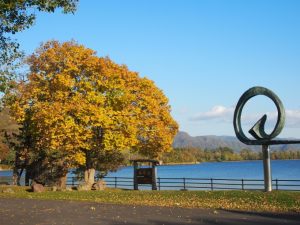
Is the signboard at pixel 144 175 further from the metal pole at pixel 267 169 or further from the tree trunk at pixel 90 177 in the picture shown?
the metal pole at pixel 267 169

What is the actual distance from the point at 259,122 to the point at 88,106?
434 inches

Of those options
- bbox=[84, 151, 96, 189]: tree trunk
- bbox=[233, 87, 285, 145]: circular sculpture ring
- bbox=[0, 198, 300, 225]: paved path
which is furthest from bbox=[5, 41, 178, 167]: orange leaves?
bbox=[0, 198, 300, 225]: paved path

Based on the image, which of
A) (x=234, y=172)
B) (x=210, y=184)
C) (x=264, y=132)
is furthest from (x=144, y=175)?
(x=234, y=172)

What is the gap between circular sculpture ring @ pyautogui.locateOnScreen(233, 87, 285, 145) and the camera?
22.1 metres

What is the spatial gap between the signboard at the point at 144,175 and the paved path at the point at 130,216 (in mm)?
13893

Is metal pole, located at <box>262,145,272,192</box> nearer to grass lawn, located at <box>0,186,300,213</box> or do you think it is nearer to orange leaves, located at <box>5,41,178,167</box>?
grass lawn, located at <box>0,186,300,213</box>

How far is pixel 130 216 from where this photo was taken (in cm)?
1463

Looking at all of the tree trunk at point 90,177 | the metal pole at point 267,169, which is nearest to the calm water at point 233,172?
the tree trunk at point 90,177

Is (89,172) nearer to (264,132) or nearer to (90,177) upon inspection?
(90,177)

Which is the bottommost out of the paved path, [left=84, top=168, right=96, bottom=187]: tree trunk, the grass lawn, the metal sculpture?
the paved path

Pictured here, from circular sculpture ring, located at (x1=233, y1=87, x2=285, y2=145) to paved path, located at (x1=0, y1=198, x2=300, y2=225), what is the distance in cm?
775

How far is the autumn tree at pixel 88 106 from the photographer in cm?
2827

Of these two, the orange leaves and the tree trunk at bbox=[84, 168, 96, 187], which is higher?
the orange leaves

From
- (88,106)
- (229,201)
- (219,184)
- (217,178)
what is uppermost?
(88,106)
